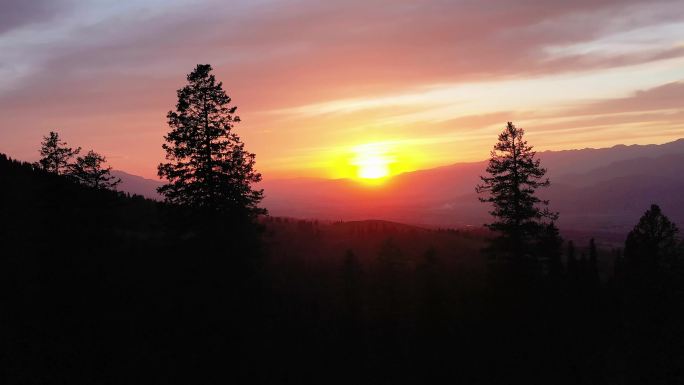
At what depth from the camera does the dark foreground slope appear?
2195 cm

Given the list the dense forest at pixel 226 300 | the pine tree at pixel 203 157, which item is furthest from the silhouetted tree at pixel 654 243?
the pine tree at pixel 203 157

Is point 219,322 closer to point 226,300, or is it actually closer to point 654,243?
point 226,300

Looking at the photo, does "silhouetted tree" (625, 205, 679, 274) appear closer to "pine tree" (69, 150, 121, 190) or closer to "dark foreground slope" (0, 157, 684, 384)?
"dark foreground slope" (0, 157, 684, 384)

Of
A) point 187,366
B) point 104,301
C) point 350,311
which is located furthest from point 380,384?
point 104,301

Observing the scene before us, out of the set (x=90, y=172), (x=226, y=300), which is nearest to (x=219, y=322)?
(x=226, y=300)

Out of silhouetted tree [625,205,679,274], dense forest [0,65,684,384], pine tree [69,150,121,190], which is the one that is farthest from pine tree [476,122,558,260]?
pine tree [69,150,121,190]

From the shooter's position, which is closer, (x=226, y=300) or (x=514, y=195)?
(x=226, y=300)

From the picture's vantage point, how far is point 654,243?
25.9 meters

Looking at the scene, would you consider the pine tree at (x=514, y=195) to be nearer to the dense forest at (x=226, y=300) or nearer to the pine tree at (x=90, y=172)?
the dense forest at (x=226, y=300)

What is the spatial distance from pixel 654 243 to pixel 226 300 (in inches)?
802

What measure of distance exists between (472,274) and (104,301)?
43107 millimetres

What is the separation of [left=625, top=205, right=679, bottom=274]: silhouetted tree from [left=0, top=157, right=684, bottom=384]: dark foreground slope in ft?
4.77

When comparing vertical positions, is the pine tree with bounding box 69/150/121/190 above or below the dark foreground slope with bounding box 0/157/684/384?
above

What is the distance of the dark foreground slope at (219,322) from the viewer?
21953 millimetres
